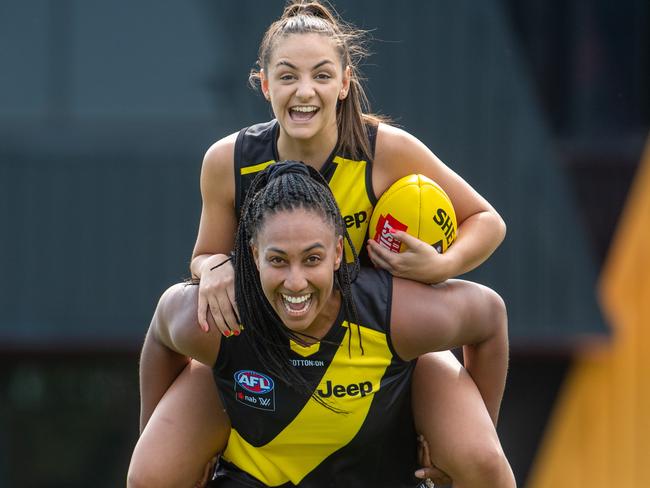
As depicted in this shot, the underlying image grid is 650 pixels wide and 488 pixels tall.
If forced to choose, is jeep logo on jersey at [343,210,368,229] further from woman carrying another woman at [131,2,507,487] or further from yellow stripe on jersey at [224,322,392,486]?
yellow stripe on jersey at [224,322,392,486]

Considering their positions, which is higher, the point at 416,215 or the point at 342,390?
the point at 416,215

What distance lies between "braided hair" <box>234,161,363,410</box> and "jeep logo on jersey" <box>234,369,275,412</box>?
6cm

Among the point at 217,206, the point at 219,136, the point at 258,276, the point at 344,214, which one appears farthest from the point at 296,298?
the point at 219,136

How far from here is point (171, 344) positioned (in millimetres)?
5340

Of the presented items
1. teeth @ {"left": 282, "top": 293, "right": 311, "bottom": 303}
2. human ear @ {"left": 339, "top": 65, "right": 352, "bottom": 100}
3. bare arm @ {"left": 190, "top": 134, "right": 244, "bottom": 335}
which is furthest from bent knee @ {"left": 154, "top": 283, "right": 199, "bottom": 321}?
human ear @ {"left": 339, "top": 65, "right": 352, "bottom": 100}

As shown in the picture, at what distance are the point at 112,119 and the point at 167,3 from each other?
3.23ft

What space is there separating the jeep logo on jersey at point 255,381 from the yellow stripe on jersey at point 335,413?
0.52 feet

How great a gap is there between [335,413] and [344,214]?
80 centimetres

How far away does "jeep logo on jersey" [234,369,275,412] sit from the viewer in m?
5.18

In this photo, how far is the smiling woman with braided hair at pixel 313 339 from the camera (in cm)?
495

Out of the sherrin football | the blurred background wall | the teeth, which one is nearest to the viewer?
the teeth

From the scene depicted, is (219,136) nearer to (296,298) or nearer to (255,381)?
(255,381)

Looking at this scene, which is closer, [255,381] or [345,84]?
[255,381]

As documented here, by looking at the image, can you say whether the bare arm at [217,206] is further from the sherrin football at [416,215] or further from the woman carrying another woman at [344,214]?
the sherrin football at [416,215]
